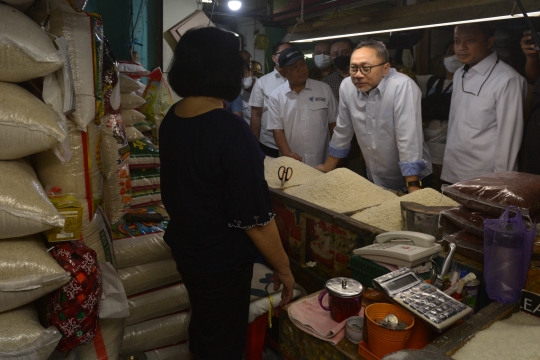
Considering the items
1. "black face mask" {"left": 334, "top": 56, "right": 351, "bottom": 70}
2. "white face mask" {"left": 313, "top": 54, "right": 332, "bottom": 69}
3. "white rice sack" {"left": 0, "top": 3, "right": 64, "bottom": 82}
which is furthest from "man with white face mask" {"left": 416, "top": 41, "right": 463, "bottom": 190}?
"white rice sack" {"left": 0, "top": 3, "right": 64, "bottom": 82}

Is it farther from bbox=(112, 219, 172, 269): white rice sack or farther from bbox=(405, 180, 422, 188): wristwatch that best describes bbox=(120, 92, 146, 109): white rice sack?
bbox=(405, 180, 422, 188): wristwatch

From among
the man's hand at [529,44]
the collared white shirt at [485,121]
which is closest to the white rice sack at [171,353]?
the collared white shirt at [485,121]

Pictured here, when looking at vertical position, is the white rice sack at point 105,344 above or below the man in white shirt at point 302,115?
below

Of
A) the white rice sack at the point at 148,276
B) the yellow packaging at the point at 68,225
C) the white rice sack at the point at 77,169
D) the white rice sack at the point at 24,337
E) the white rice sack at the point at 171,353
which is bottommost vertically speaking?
the white rice sack at the point at 171,353

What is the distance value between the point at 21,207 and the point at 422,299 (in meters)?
1.13

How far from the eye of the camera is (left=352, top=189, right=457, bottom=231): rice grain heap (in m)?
1.82

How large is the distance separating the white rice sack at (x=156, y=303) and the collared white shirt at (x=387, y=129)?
1.49 meters

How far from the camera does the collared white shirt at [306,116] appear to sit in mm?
3686

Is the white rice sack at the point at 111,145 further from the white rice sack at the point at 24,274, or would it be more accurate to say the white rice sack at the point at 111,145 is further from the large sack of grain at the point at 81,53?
the white rice sack at the point at 24,274

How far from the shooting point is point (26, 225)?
4.13 ft

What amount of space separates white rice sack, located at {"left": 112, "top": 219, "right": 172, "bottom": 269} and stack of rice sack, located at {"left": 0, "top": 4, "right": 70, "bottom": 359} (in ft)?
2.05

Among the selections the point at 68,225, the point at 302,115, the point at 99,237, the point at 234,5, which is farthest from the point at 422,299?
the point at 234,5

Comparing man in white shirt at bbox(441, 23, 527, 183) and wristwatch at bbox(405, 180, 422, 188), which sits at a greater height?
man in white shirt at bbox(441, 23, 527, 183)

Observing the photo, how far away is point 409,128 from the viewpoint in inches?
104
